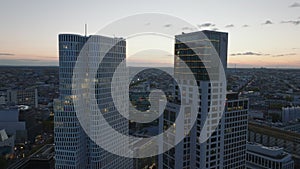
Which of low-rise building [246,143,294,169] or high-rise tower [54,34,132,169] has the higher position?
high-rise tower [54,34,132,169]

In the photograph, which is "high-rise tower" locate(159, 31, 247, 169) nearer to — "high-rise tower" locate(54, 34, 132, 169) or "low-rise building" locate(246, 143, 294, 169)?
"high-rise tower" locate(54, 34, 132, 169)

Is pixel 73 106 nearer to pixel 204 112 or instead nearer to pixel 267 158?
pixel 204 112

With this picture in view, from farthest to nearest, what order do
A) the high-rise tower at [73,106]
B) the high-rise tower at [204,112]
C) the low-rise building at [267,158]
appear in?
1. the low-rise building at [267,158]
2. the high-rise tower at [73,106]
3. the high-rise tower at [204,112]

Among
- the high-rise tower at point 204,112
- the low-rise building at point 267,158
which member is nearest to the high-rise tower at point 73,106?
the high-rise tower at point 204,112

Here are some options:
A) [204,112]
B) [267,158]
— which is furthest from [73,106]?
[267,158]

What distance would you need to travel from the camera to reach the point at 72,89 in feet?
88.8

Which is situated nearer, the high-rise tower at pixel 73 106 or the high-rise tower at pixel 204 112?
the high-rise tower at pixel 204 112

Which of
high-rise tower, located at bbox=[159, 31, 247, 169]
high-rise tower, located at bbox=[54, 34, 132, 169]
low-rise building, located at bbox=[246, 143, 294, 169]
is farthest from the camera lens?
low-rise building, located at bbox=[246, 143, 294, 169]

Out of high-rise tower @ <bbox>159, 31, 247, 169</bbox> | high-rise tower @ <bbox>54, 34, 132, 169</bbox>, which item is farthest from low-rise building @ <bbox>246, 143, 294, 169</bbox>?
high-rise tower @ <bbox>54, 34, 132, 169</bbox>

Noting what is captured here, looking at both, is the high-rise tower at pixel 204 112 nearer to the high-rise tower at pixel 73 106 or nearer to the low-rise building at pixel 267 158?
the high-rise tower at pixel 73 106

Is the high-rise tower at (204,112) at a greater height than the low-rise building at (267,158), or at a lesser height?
greater

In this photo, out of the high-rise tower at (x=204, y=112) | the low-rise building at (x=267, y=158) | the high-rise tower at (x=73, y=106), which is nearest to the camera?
the high-rise tower at (x=204, y=112)

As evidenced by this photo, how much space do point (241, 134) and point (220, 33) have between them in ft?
38.0

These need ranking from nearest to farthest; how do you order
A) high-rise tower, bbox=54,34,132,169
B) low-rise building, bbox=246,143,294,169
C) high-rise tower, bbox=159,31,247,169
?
high-rise tower, bbox=159,31,247,169 < high-rise tower, bbox=54,34,132,169 < low-rise building, bbox=246,143,294,169
